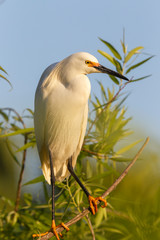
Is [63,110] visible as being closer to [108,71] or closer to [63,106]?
[63,106]

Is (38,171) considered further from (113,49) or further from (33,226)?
(113,49)

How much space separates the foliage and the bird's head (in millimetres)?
199

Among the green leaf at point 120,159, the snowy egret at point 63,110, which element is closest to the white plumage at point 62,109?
the snowy egret at point 63,110

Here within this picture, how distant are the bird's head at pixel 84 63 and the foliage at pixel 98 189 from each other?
199 millimetres

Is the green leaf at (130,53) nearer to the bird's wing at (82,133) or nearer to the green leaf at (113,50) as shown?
the green leaf at (113,50)

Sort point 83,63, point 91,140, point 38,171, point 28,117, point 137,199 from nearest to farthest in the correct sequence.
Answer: point 83,63, point 137,199, point 91,140, point 28,117, point 38,171

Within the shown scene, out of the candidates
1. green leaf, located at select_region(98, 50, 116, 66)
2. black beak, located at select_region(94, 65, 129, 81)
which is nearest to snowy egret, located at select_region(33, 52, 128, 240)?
black beak, located at select_region(94, 65, 129, 81)

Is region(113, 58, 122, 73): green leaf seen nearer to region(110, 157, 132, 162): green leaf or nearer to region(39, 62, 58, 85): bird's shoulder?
region(39, 62, 58, 85): bird's shoulder

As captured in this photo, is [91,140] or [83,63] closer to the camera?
[83,63]

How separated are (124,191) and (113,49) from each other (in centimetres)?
61

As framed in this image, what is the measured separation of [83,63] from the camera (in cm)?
125

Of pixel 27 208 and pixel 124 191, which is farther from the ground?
pixel 124 191

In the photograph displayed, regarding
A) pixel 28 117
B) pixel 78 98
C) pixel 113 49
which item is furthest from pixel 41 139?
pixel 113 49

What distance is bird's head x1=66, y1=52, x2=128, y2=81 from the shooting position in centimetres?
124
